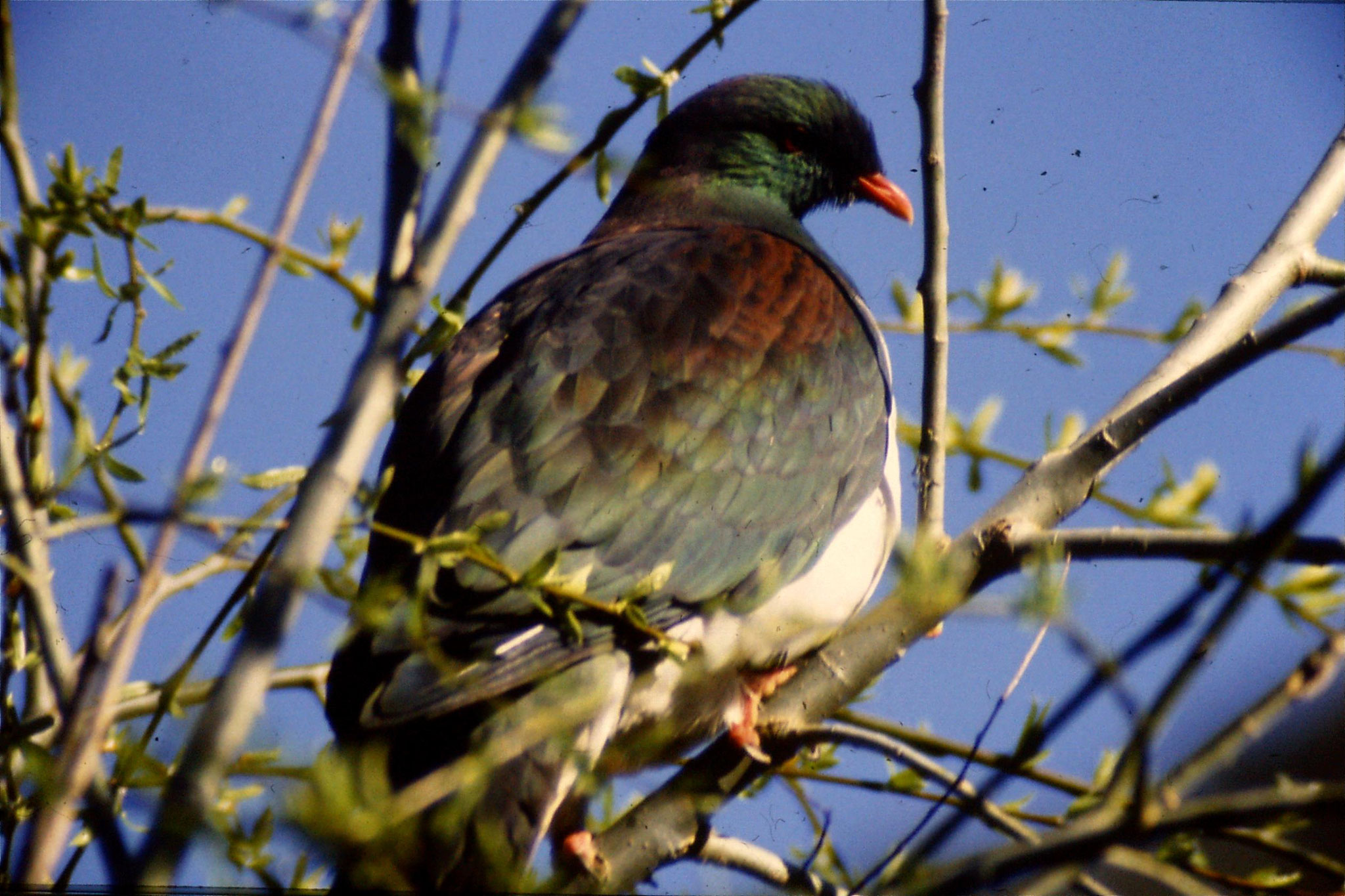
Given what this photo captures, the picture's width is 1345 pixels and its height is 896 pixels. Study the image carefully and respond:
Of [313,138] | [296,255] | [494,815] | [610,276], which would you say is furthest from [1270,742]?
[313,138]

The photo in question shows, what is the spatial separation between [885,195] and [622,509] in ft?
7.18

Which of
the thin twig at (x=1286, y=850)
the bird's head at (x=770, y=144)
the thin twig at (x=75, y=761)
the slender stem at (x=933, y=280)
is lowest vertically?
the thin twig at (x=75, y=761)

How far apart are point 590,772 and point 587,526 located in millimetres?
1231

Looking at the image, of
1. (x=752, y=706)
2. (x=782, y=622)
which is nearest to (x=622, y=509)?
(x=782, y=622)

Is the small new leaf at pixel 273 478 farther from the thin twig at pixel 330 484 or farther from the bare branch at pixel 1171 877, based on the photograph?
the bare branch at pixel 1171 877

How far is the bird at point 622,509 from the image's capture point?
Answer: 2.27 m

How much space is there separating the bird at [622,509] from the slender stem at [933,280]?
0.31m

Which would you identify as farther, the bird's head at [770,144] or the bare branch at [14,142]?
the bird's head at [770,144]

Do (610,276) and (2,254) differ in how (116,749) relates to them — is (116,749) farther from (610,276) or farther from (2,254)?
(610,276)

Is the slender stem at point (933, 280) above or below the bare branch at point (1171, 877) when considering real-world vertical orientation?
above

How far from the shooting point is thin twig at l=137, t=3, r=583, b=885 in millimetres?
1123

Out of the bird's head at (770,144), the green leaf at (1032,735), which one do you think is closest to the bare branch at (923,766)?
the green leaf at (1032,735)

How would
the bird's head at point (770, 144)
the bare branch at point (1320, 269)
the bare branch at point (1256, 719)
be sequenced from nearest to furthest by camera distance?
the bare branch at point (1256, 719)
the bare branch at point (1320, 269)
the bird's head at point (770, 144)

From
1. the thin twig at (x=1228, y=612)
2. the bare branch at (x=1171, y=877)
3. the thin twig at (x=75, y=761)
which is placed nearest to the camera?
the thin twig at (x=1228, y=612)
